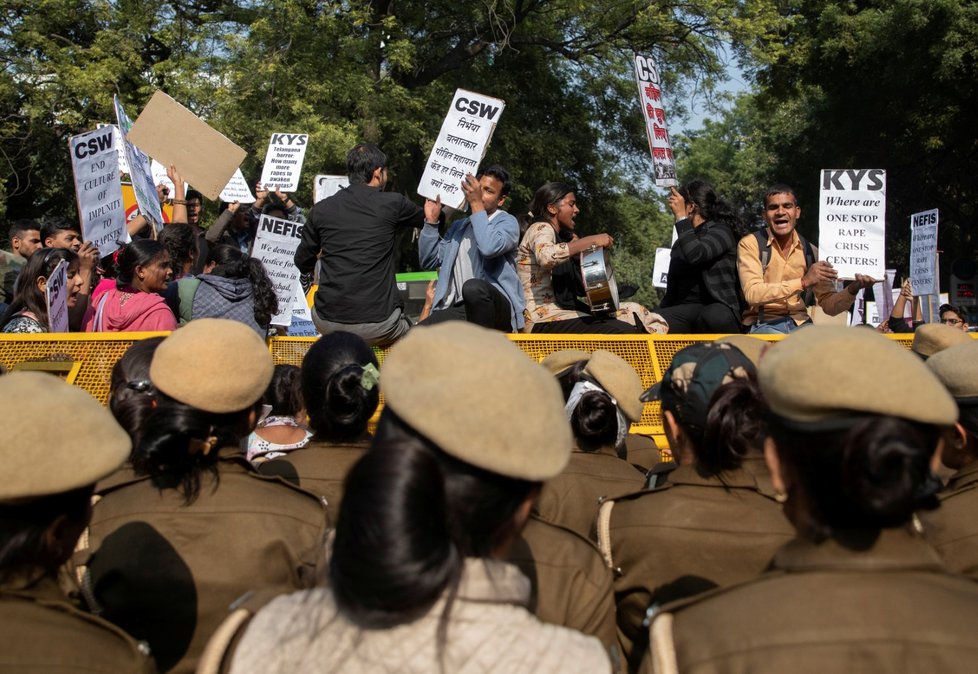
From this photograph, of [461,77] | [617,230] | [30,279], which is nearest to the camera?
[30,279]

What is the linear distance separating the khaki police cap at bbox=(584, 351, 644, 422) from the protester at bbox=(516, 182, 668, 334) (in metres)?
2.90

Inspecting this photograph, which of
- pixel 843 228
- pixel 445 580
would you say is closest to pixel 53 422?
pixel 445 580

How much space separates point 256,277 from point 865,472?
567 centimetres

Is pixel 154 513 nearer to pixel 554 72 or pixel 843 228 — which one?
pixel 843 228

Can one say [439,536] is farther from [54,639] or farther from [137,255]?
[137,255]

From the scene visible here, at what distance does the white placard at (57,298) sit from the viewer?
628 centimetres

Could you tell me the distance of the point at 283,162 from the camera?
11781 millimetres

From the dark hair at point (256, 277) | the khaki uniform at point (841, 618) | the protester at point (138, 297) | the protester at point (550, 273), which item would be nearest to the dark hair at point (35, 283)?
the protester at point (138, 297)

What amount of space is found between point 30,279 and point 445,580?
552cm

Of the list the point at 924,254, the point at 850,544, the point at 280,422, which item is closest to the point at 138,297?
the point at 280,422

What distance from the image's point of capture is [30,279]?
21.1ft

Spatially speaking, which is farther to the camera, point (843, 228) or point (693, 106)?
point (693, 106)

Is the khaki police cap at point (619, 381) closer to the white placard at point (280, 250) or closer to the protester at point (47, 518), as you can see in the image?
the protester at point (47, 518)

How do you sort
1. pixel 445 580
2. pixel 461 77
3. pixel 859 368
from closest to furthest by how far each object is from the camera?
pixel 445 580 → pixel 859 368 → pixel 461 77
